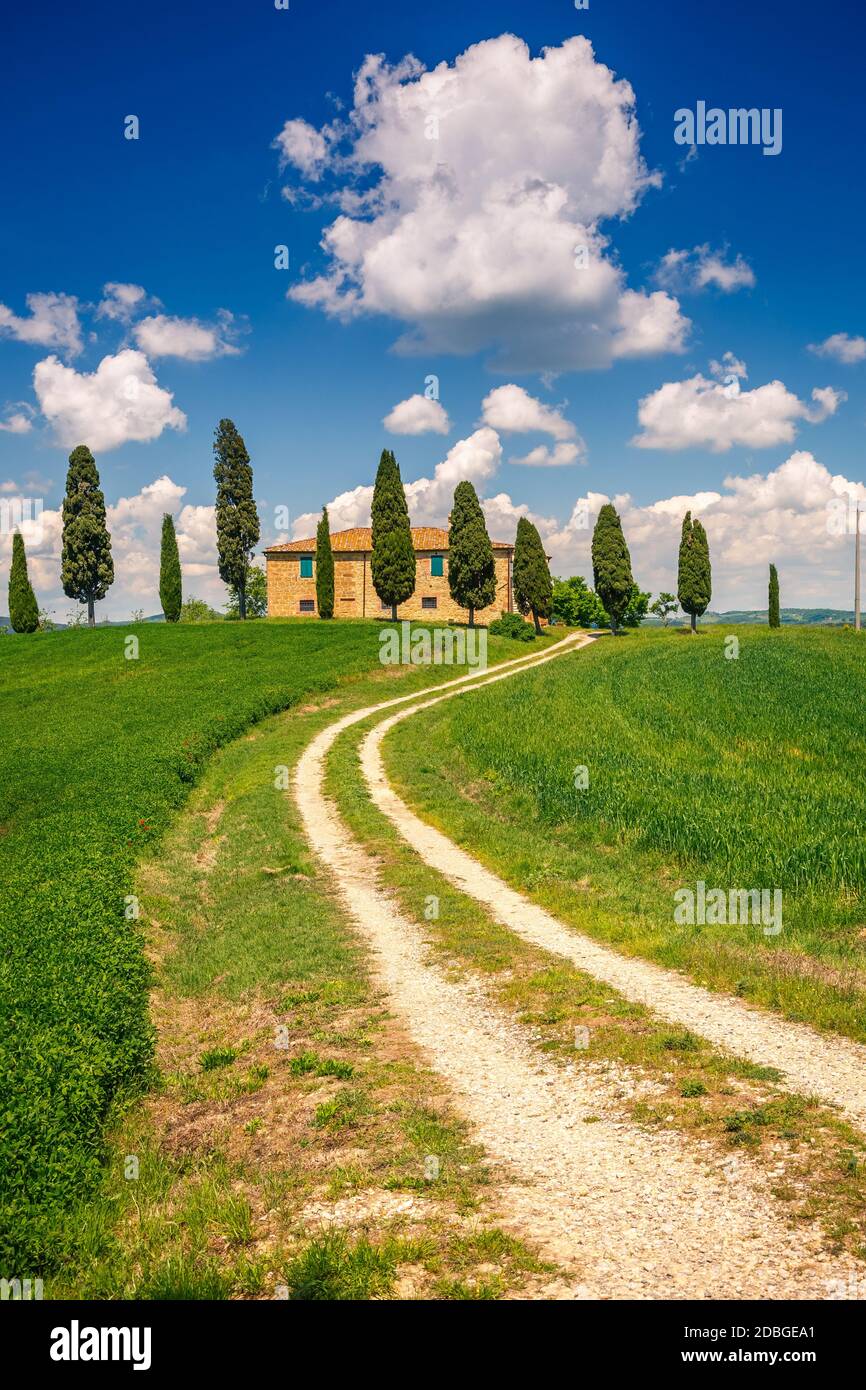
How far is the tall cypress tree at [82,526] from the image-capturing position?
73188mm

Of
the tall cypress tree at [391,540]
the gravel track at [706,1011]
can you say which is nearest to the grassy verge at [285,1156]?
the gravel track at [706,1011]

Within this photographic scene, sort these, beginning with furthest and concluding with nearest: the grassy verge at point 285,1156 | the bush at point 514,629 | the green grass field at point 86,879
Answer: the bush at point 514,629, the green grass field at point 86,879, the grassy verge at point 285,1156

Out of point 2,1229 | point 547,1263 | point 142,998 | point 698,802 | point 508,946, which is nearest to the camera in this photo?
point 547,1263

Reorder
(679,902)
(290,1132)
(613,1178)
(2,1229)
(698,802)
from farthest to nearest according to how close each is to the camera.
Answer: (698,802), (679,902), (290,1132), (613,1178), (2,1229)

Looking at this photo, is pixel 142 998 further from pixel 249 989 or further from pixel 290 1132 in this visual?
pixel 290 1132

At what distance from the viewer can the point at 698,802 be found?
17.3m

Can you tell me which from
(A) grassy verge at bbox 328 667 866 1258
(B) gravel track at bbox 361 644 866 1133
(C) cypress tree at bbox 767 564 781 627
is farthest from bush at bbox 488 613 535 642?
(A) grassy verge at bbox 328 667 866 1258

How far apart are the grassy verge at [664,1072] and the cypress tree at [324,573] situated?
62.3 meters

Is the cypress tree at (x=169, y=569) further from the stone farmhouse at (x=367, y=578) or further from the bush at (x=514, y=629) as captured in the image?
the bush at (x=514, y=629)

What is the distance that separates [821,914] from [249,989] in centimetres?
853

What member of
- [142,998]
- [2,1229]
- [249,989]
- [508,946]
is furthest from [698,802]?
[2,1229]

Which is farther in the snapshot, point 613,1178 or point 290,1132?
point 290,1132

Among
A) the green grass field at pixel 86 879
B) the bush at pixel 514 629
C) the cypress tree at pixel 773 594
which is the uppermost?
the cypress tree at pixel 773 594

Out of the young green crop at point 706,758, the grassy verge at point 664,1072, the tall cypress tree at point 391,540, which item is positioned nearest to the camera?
the grassy verge at point 664,1072
